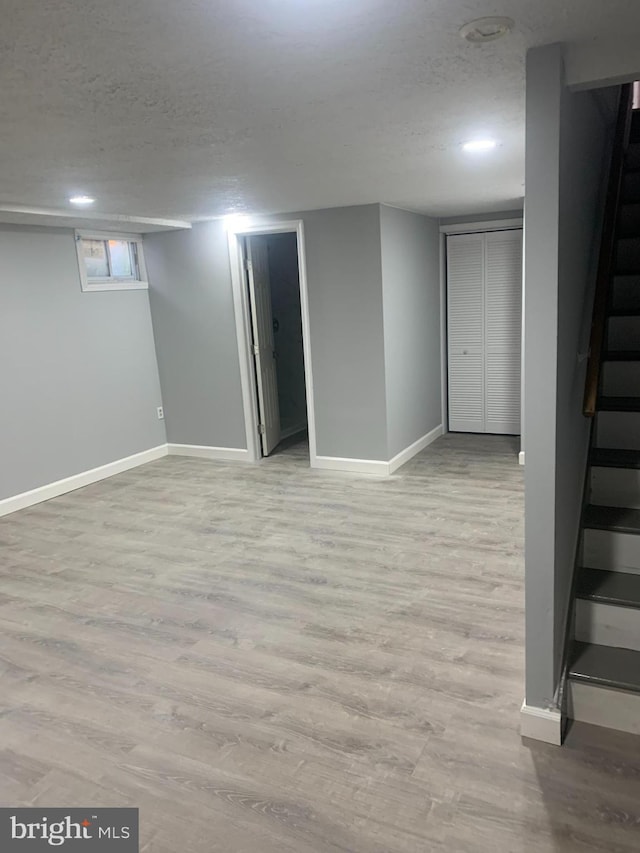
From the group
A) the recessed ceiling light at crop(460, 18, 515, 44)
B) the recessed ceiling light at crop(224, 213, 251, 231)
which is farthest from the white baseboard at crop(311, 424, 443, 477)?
the recessed ceiling light at crop(460, 18, 515, 44)

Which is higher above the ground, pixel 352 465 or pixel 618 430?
pixel 618 430

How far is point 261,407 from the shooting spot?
5941 millimetres

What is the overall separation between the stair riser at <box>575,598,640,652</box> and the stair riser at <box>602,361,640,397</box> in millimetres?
1121

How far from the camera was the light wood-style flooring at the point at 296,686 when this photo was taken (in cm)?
188

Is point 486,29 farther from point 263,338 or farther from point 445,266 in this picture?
point 445,266

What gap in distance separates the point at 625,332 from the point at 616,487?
36.1 inches

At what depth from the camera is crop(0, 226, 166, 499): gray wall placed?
483 cm

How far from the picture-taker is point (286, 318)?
702cm

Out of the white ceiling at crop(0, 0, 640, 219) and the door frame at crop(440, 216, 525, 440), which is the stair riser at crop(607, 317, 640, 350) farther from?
the door frame at crop(440, 216, 525, 440)

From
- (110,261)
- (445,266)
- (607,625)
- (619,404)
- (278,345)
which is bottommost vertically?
(607,625)

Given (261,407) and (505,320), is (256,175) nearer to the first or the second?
(261,407)

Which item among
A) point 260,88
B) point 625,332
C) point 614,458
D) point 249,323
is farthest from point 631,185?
point 249,323

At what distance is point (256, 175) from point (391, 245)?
1854 millimetres

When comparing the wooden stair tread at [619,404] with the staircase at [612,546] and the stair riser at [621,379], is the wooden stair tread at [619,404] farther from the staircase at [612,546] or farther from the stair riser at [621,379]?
the stair riser at [621,379]
